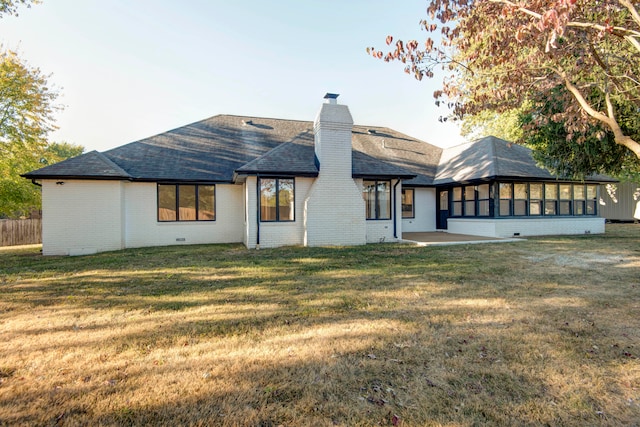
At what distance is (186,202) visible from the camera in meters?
14.2

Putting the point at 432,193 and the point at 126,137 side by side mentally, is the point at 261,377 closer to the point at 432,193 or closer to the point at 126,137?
the point at 432,193

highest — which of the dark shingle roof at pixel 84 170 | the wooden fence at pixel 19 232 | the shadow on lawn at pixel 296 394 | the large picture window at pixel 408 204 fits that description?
the dark shingle roof at pixel 84 170

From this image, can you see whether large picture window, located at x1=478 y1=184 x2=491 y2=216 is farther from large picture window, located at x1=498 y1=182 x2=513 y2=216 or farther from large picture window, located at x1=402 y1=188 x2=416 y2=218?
large picture window, located at x1=402 y1=188 x2=416 y2=218

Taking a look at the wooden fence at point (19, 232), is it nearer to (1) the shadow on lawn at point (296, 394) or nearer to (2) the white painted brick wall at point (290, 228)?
(2) the white painted brick wall at point (290, 228)

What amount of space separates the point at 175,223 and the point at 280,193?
4.91 m

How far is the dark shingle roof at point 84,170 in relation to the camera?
11.6 m

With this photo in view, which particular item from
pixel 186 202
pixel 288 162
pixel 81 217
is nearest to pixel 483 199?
pixel 288 162

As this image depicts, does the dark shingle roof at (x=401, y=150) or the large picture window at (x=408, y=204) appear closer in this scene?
the large picture window at (x=408, y=204)

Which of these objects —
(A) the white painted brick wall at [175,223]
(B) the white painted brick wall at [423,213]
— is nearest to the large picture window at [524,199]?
(B) the white painted brick wall at [423,213]

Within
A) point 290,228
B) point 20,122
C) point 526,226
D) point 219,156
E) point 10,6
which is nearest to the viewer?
point 10,6

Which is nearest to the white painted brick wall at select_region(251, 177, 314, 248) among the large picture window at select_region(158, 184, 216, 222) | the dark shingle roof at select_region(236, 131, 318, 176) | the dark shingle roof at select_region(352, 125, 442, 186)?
the dark shingle roof at select_region(236, 131, 318, 176)

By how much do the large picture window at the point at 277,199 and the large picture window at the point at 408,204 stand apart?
786cm

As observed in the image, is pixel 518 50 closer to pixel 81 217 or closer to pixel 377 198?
pixel 377 198

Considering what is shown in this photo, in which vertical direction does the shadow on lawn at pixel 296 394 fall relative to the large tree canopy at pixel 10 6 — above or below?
below
